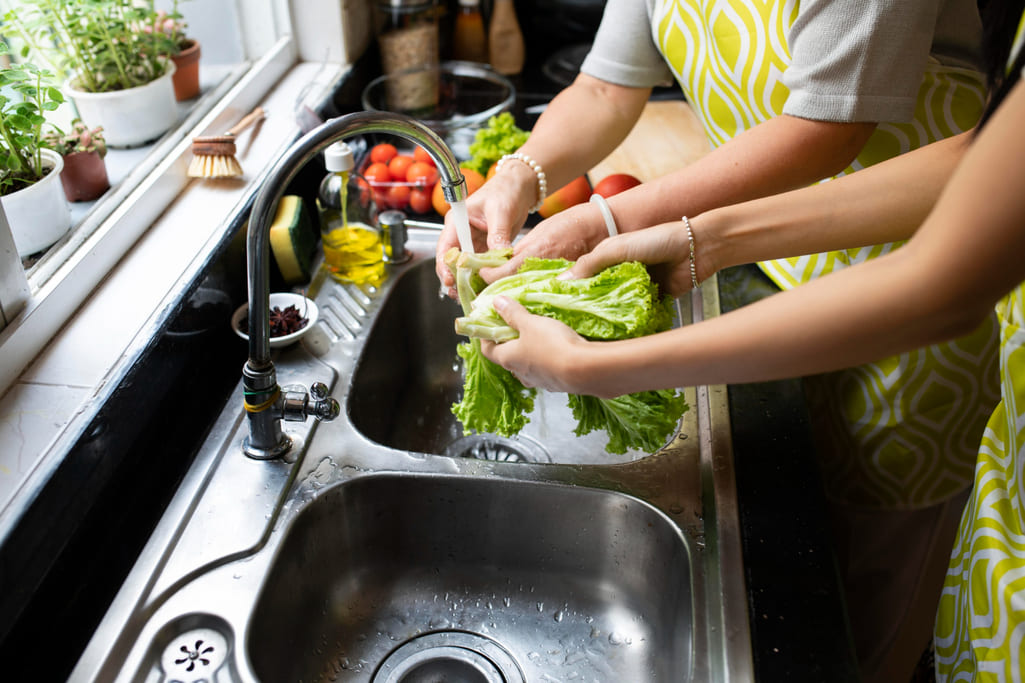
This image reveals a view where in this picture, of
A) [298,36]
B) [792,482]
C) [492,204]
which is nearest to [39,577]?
[492,204]

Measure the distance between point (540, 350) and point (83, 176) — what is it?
954 millimetres

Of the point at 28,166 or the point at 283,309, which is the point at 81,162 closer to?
the point at 28,166

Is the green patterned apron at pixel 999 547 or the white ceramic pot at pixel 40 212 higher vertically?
the white ceramic pot at pixel 40 212

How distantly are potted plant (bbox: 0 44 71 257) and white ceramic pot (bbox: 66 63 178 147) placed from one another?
26 cm

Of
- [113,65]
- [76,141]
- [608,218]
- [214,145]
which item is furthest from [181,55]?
[608,218]

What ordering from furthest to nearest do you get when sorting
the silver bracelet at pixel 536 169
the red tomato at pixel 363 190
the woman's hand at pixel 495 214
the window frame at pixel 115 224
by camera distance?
the red tomato at pixel 363 190, the silver bracelet at pixel 536 169, the woman's hand at pixel 495 214, the window frame at pixel 115 224

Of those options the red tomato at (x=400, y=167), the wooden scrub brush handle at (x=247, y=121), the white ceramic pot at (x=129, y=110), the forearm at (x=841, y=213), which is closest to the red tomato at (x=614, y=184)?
the red tomato at (x=400, y=167)

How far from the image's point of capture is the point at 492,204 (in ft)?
4.40

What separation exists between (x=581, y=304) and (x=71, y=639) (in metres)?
0.76

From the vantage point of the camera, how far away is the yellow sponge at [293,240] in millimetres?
1520

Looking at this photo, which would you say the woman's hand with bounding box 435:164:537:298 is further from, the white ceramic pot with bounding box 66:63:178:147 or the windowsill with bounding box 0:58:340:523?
the white ceramic pot with bounding box 66:63:178:147

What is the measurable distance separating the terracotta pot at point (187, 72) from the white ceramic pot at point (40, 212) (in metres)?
0.57

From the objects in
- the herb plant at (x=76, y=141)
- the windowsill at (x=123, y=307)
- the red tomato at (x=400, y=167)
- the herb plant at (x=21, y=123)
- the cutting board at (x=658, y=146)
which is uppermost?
the herb plant at (x=21, y=123)

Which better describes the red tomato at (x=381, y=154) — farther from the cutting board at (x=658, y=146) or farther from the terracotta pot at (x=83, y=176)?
the terracotta pot at (x=83, y=176)
